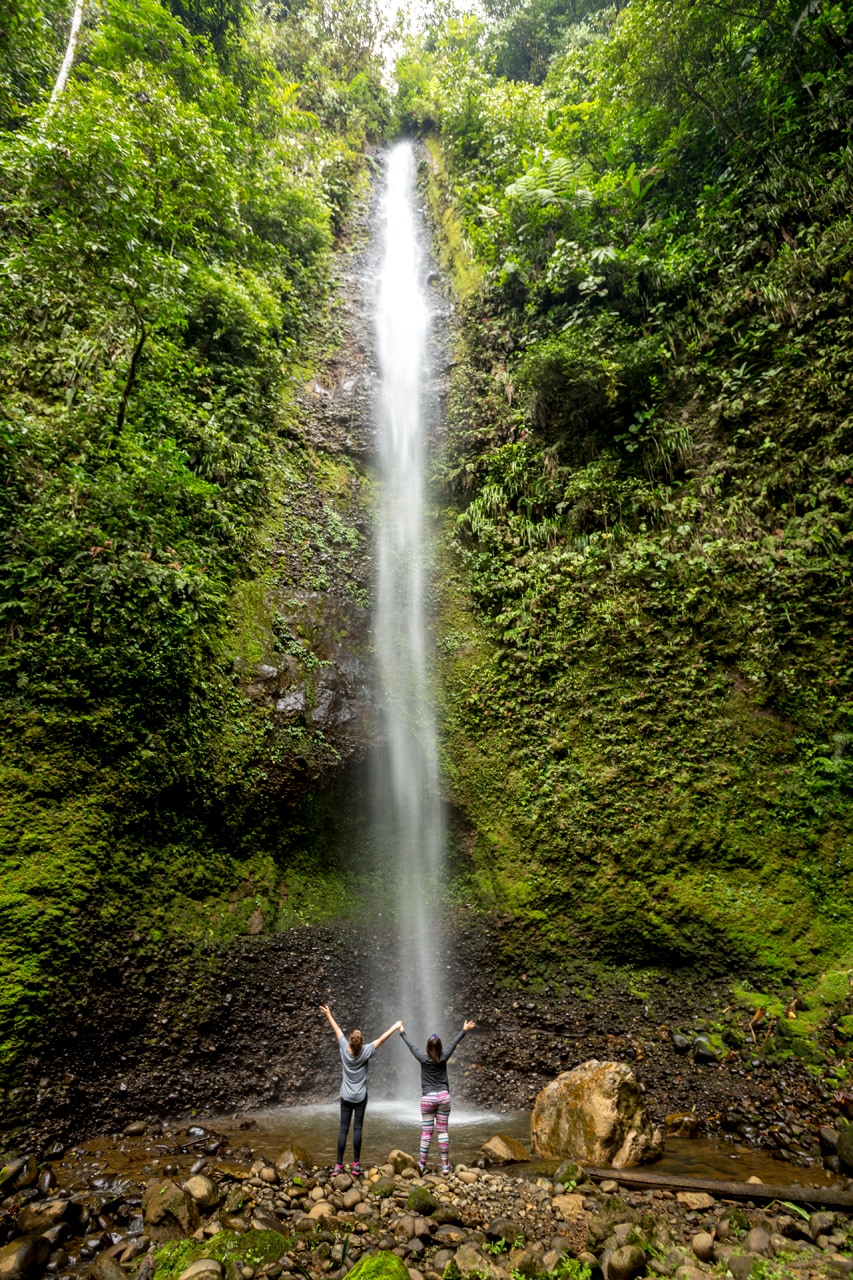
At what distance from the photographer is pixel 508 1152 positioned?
15.9 ft

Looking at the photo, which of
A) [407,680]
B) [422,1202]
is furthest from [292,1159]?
[407,680]

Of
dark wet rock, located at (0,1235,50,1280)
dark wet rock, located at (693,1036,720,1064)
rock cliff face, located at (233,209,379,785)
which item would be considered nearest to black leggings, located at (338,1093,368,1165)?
dark wet rock, located at (0,1235,50,1280)

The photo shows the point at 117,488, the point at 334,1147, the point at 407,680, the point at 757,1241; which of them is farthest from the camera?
the point at 407,680

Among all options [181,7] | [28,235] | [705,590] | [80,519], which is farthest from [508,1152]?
[181,7]

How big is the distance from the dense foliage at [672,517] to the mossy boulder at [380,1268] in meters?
4.30

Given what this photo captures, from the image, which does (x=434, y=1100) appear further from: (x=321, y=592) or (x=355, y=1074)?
(x=321, y=592)

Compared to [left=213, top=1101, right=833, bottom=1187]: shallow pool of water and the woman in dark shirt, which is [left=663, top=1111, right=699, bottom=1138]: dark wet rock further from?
the woman in dark shirt

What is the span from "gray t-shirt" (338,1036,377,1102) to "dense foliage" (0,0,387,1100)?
8.38 ft

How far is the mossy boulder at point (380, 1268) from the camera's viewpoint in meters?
2.93

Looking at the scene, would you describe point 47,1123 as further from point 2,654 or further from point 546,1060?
point 546,1060

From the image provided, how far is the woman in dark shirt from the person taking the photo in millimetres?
4609

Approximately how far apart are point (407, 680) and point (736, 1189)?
6.94m

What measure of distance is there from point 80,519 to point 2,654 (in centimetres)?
195

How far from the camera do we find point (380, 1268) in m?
2.97
